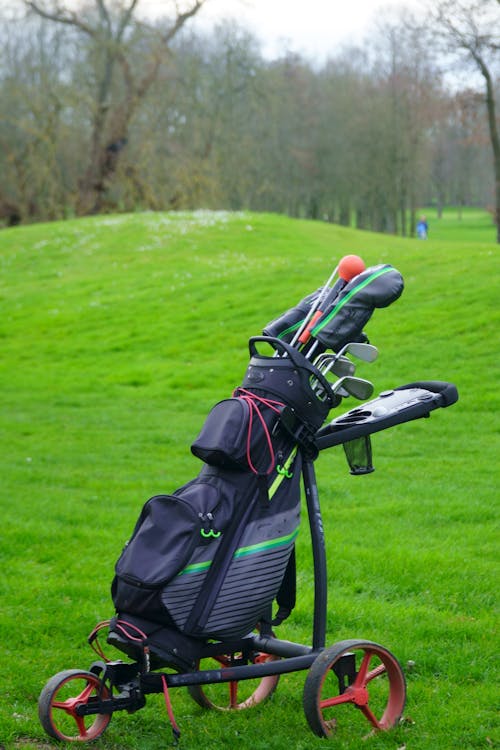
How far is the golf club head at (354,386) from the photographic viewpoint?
4094 millimetres

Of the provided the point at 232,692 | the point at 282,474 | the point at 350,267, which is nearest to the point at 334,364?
the point at 350,267

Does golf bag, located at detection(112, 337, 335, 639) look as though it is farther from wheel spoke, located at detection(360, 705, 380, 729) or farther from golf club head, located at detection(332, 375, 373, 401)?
wheel spoke, located at detection(360, 705, 380, 729)

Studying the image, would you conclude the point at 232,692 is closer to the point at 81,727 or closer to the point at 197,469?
the point at 81,727

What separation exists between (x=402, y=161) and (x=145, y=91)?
16.4 metres

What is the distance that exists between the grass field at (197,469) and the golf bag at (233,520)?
676 mm

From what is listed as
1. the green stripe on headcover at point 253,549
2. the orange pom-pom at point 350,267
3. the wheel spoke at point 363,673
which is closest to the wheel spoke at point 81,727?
the green stripe on headcover at point 253,549

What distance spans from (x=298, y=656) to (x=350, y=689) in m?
0.26

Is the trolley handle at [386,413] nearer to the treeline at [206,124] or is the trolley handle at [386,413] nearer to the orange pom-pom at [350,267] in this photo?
the orange pom-pom at [350,267]

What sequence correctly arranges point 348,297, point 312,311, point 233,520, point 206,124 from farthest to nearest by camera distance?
point 206,124 < point 312,311 < point 348,297 < point 233,520

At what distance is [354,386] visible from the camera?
4.15m

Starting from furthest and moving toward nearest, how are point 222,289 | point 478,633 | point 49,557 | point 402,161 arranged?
point 402,161 → point 222,289 → point 49,557 → point 478,633

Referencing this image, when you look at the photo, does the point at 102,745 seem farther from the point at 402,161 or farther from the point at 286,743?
the point at 402,161

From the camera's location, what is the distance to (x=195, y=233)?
2611 cm

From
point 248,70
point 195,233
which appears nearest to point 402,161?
point 248,70
